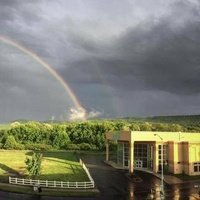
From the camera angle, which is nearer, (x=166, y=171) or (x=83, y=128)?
(x=166, y=171)

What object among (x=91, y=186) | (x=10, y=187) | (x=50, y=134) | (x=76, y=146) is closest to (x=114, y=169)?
(x=91, y=186)

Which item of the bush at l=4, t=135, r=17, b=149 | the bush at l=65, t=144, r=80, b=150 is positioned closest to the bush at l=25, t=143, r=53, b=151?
the bush at l=4, t=135, r=17, b=149

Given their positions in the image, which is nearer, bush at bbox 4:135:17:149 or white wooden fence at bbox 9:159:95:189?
white wooden fence at bbox 9:159:95:189

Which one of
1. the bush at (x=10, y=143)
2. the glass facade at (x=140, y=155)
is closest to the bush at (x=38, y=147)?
the bush at (x=10, y=143)

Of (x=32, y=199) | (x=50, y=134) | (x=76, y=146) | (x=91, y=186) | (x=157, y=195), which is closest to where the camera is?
(x=32, y=199)

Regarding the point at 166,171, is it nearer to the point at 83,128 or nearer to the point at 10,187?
the point at 10,187

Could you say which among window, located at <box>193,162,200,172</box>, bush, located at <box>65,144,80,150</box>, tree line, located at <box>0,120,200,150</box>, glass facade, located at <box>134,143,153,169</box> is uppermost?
tree line, located at <box>0,120,200,150</box>

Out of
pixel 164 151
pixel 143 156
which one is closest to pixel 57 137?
pixel 143 156

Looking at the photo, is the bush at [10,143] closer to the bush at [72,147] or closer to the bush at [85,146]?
the bush at [72,147]

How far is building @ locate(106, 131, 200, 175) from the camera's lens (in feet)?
240

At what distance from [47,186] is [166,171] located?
1131 inches

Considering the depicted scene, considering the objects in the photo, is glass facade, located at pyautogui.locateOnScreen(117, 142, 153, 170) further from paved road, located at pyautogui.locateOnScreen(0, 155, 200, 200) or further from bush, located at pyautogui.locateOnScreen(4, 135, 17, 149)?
bush, located at pyautogui.locateOnScreen(4, 135, 17, 149)

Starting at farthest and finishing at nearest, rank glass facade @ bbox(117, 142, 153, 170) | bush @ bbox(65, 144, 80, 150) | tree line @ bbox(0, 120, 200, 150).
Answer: tree line @ bbox(0, 120, 200, 150)
bush @ bbox(65, 144, 80, 150)
glass facade @ bbox(117, 142, 153, 170)

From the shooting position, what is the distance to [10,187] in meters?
55.7
